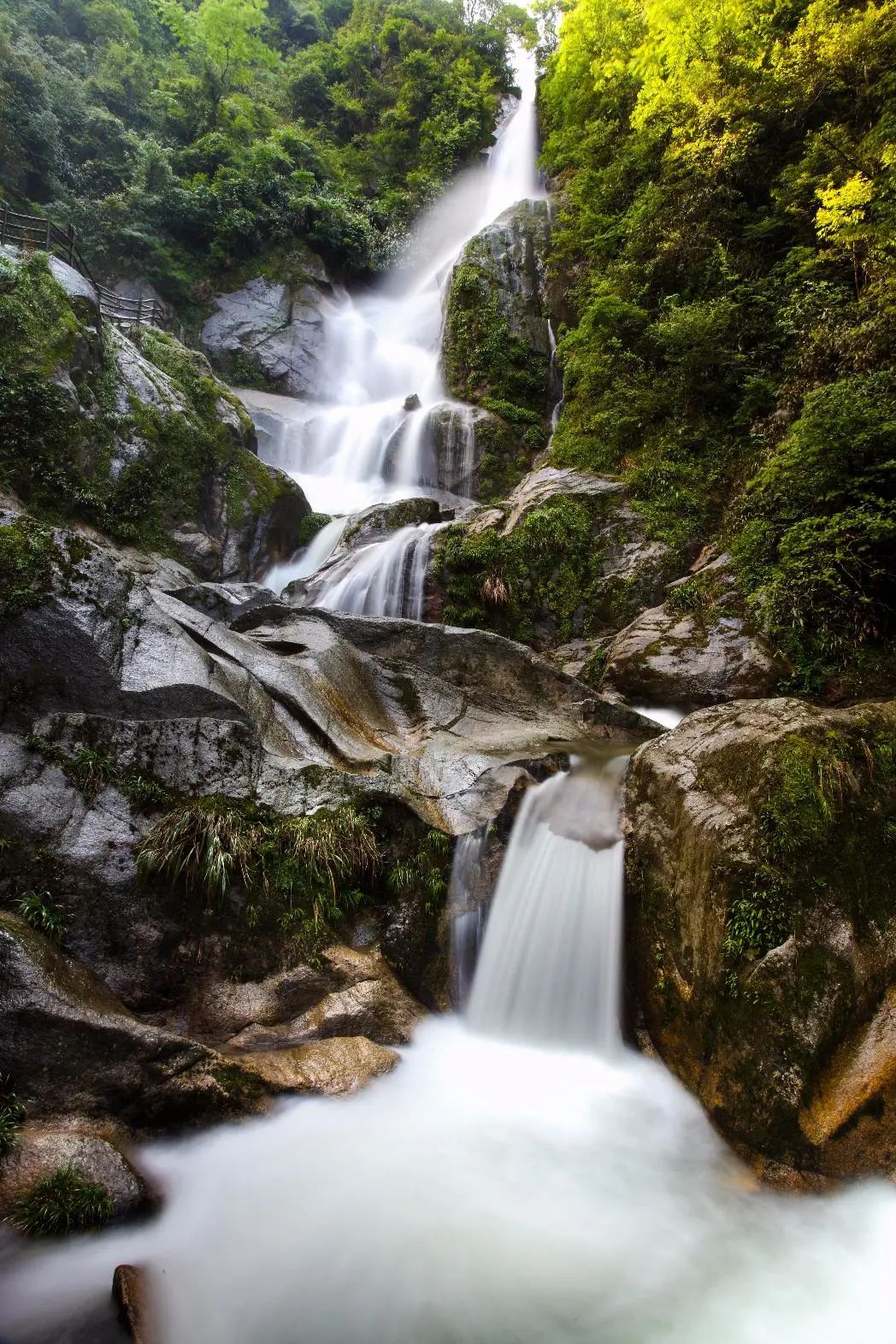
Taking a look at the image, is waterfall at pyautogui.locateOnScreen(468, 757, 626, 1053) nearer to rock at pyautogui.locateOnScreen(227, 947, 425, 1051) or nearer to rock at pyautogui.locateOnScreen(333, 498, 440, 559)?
rock at pyautogui.locateOnScreen(227, 947, 425, 1051)

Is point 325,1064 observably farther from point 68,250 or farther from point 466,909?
point 68,250

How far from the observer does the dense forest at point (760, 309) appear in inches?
307

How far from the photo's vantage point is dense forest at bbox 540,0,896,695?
25.6 feet

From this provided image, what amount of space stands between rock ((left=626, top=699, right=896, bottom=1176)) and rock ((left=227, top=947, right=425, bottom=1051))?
211cm

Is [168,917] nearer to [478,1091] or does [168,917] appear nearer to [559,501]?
[478,1091]

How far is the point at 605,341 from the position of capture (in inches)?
567

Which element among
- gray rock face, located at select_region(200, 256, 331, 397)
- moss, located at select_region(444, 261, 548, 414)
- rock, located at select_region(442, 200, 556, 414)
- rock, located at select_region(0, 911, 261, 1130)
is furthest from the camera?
gray rock face, located at select_region(200, 256, 331, 397)

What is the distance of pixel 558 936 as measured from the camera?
5.89 meters

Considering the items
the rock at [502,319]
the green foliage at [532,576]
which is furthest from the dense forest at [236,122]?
the green foliage at [532,576]

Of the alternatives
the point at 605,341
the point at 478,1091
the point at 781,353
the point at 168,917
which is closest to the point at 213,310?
the point at 605,341

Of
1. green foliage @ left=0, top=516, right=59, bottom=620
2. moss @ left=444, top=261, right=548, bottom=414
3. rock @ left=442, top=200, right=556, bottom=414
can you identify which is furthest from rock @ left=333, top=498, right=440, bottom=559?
green foliage @ left=0, top=516, right=59, bottom=620

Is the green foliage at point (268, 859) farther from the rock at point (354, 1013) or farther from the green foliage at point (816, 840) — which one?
the green foliage at point (816, 840)

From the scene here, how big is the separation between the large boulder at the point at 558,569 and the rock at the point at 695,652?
893 millimetres

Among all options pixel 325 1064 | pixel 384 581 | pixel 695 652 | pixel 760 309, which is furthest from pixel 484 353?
pixel 325 1064
